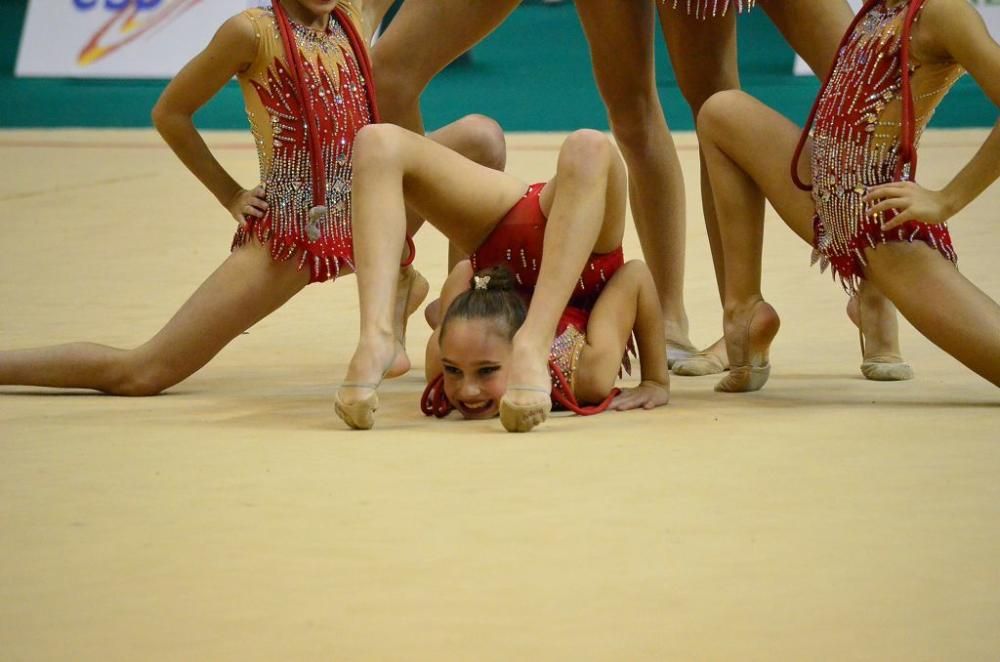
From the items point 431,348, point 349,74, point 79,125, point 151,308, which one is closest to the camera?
point 431,348

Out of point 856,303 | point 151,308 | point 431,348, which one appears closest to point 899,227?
point 856,303

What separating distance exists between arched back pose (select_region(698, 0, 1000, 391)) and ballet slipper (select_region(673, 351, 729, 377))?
0.30 meters

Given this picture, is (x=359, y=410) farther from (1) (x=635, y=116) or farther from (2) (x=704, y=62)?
(2) (x=704, y=62)

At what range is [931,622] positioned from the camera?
4.88 feet

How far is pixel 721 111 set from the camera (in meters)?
3.00

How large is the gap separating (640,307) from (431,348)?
1.31 ft

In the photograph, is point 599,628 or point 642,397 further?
point 642,397

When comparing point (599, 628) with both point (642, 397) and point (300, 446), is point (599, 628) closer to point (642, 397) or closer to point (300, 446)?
point (300, 446)

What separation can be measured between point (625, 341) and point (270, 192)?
0.84 m

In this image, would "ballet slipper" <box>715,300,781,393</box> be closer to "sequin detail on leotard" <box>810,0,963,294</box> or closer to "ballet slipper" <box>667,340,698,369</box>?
"sequin detail on leotard" <box>810,0,963,294</box>

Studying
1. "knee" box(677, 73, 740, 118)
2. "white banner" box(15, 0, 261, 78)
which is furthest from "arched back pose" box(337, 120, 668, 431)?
"white banner" box(15, 0, 261, 78)

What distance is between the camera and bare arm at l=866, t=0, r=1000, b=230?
2.58 meters

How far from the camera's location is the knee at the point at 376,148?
2.64 metres

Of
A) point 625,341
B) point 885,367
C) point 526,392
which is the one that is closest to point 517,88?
point 885,367
